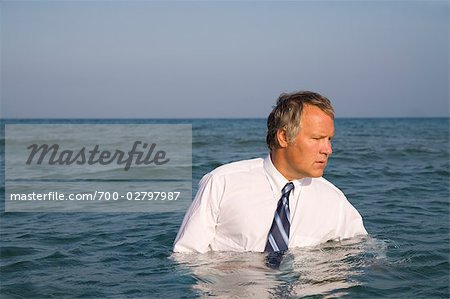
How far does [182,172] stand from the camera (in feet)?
44.6

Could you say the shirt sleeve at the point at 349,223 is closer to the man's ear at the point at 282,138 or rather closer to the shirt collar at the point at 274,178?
the shirt collar at the point at 274,178

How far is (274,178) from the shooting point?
4.40m

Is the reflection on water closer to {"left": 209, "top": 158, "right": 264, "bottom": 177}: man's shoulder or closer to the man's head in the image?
{"left": 209, "top": 158, "right": 264, "bottom": 177}: man's shoulder

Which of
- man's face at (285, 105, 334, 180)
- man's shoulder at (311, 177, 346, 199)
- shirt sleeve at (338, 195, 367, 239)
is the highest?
man's face at (285, 105, 334, 180)

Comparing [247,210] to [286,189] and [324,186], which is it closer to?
[286,189]

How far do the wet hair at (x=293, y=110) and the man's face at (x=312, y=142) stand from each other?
1.2 inches

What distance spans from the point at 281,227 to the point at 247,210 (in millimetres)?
283

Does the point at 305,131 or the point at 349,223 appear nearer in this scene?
the point at 305,131

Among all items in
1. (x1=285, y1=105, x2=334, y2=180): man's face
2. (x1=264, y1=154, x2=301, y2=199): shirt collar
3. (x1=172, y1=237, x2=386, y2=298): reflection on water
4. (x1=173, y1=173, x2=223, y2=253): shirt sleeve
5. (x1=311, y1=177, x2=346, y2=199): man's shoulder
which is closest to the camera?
(x1=172, y1=237, x2=386, y2=298): reflection on water

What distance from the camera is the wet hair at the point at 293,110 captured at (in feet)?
13.8

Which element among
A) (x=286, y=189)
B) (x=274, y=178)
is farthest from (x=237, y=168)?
(x=286, y=189)

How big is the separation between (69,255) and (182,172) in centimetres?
779

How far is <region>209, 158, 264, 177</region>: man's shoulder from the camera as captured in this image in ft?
14.2

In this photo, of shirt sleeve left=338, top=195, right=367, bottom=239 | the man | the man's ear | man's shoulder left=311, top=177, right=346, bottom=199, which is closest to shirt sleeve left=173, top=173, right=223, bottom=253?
the man
